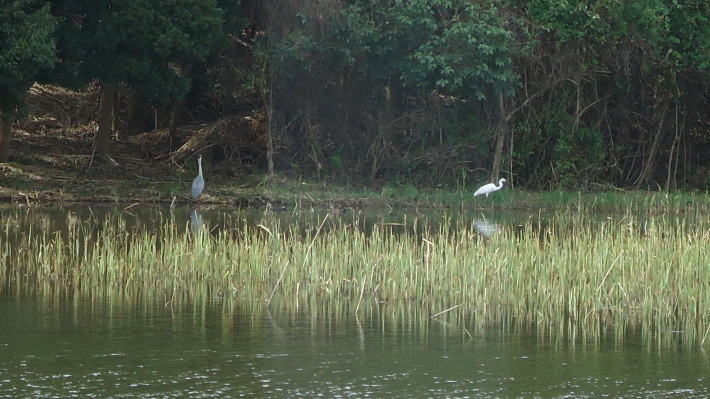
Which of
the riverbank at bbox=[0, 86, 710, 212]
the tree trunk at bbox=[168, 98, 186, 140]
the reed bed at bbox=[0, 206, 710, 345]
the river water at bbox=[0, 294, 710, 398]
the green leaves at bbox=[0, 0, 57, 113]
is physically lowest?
the river water at bbox=[0, 294, 710, 398]

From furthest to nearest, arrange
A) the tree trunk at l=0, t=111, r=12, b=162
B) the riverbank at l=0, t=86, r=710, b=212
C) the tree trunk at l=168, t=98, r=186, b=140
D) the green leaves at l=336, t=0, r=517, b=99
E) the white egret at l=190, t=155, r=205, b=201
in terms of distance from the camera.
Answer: the tree trunk at l=168, t=98, r=186, b=140 < the tree trunk at l=0, t=111, r=12, b=162 < the green leaves at l=336, t=0, r=517, b=99 < the riverbank at l=0, t=86, r=710, b=212 < the white egret at l=190, t=155, r=205, b=201

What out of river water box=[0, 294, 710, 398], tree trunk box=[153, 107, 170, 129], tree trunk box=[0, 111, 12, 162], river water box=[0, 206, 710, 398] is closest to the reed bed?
river water box=[0, 206, 710, 398]

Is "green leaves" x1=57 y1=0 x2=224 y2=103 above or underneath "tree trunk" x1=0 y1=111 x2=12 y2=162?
above

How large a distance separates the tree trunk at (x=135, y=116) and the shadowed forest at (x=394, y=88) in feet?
0.15

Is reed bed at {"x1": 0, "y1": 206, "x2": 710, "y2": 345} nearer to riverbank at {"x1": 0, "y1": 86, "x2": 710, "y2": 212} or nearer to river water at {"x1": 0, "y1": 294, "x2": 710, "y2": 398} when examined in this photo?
river water at {"x1": 0, "y1": 294, "x2": 710, "y2": 398}

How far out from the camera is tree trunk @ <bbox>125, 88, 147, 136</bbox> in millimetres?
27953

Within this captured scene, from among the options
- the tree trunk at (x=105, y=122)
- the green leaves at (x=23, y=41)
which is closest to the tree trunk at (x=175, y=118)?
the tree trunk at (x=105, y=122)

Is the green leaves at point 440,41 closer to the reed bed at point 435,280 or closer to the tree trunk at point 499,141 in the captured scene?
the tree trunk at point 499,141

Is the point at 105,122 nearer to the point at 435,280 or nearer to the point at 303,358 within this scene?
the point at 435,280

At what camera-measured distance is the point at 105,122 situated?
2427 centimetres

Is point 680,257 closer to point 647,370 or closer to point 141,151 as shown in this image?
point 647,370

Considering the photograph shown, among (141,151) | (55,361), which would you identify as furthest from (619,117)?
(55,361)

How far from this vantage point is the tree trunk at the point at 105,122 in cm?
2394

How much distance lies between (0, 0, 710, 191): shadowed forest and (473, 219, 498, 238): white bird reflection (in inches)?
182
